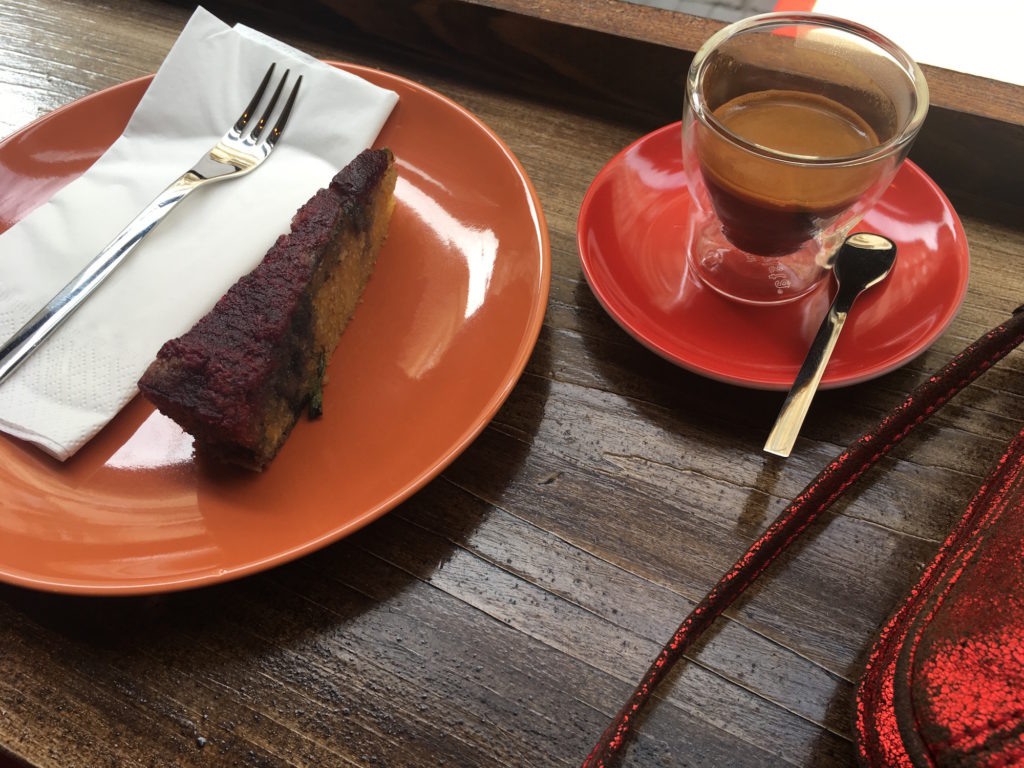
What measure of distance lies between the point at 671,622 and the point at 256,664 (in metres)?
0.30

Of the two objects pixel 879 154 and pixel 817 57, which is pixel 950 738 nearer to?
pixel 879 154

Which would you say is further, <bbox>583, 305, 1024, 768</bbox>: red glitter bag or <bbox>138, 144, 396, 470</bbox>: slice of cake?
<bbox>138, 144, 396, 470</bbox>: slice of cake

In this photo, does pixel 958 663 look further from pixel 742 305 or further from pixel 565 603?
pixel 742 305

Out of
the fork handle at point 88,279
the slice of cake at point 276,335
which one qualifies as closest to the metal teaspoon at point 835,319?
the slice of cake at point 276,335

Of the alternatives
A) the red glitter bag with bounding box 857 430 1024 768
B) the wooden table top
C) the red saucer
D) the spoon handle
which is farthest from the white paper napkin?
the red glitter bag with bounding box 857 430 1024 768

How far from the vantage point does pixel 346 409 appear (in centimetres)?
66

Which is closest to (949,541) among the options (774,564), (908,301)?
(774,564)

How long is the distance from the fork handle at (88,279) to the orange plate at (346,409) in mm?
86

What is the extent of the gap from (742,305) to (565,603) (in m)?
0.33

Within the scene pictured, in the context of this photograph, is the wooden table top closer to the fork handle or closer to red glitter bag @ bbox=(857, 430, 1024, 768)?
red glitter bag @ bbox=(857, 430, 1024, 768)

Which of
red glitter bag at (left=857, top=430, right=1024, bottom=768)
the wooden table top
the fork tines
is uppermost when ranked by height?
the fork tines

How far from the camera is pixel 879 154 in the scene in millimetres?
605

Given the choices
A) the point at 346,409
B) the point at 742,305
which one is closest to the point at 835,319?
the point at 742,305

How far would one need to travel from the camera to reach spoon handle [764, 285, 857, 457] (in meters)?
0.62
